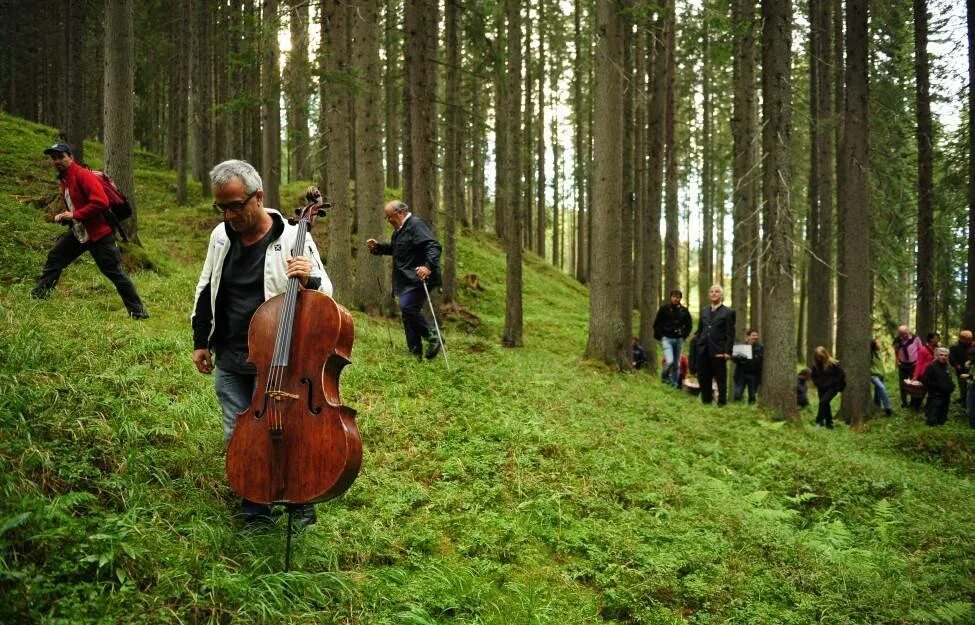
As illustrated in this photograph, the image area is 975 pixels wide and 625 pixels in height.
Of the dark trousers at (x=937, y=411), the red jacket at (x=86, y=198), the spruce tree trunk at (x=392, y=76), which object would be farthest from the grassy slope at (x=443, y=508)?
the spruce tree trunk at (x=392, y=76)

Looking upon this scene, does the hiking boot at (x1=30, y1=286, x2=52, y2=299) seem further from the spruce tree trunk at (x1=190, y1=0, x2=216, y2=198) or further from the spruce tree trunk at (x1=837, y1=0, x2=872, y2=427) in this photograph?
the spruce tree trunk at (x1=190, y1=0, x2=216, y2=198)

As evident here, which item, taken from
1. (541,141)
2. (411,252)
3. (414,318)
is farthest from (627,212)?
(541,141)

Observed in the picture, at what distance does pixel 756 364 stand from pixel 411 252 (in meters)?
9.80

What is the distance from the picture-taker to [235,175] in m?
3.67

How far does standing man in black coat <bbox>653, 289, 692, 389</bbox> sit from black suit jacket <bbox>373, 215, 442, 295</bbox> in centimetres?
690

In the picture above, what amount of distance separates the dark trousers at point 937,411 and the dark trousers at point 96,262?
14156mm

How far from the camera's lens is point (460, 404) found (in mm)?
7559

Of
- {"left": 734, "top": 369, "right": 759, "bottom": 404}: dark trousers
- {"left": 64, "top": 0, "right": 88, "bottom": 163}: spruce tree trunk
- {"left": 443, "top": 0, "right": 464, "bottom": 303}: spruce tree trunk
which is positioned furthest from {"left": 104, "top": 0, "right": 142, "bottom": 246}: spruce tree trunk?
{"left": 734, "top": 369, "right": 759, "bottom": 404}: dark trousers

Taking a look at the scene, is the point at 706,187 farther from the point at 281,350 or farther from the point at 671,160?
the point at 281,350

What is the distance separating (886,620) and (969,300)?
37.1 ft

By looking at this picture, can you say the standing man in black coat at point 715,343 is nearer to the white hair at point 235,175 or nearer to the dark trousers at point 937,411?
the dark trousers at point 937,411

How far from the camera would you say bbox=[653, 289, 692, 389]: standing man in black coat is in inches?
549

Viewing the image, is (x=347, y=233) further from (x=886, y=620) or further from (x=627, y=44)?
(x=886, y=620)

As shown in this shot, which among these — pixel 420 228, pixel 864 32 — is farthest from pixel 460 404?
pixel 864 32
